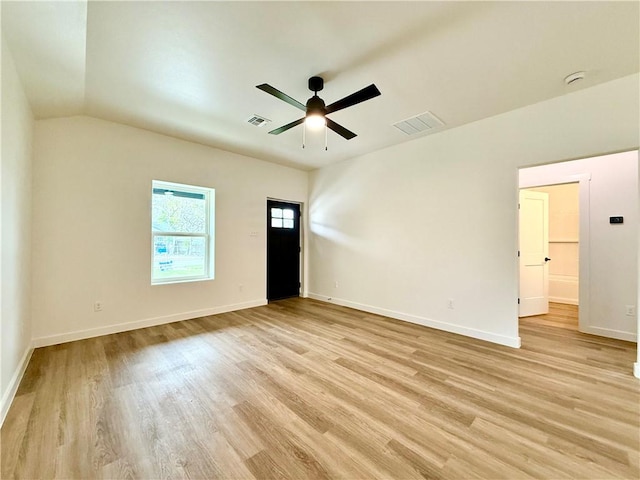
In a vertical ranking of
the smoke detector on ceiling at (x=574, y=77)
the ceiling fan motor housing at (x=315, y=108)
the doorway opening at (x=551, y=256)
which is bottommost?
the doorway opening at (x=551, y=256)

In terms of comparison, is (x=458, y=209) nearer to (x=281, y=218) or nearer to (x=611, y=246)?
(x=611, y=246)

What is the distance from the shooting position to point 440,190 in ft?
12.2

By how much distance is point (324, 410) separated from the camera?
1881mm

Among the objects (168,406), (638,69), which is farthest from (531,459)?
(638,69)

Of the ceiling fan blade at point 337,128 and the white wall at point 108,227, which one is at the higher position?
the ceiling fan blade at point 337,128

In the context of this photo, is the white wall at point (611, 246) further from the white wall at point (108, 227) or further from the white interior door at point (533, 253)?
the white wall at point (108, 227)

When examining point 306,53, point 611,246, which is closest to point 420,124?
point 306,53

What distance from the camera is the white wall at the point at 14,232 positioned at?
189cm

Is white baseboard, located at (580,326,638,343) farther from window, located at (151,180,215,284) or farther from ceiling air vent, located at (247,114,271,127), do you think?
window, located at (151,180,215,284)

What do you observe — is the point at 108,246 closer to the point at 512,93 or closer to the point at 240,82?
the point at 240,82

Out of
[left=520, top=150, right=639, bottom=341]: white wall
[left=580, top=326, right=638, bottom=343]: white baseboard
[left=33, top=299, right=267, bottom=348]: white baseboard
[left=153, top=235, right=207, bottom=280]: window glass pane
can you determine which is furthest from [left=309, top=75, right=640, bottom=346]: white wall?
[left=153, top=235, right=207, bottom=280]: window glass pane

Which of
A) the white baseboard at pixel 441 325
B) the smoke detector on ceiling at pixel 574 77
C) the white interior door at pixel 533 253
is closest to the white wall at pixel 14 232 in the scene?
the white baseboard at pixel 441 325

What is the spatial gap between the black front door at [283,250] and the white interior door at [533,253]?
425 centimetres

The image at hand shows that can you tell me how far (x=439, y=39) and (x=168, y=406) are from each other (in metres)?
3.54
